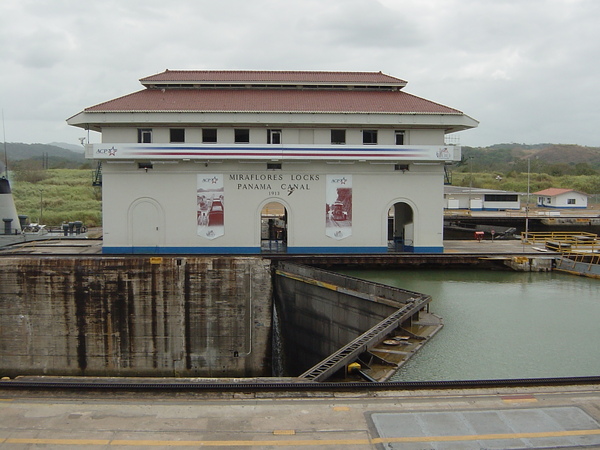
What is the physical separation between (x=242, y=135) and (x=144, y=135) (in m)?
4.90

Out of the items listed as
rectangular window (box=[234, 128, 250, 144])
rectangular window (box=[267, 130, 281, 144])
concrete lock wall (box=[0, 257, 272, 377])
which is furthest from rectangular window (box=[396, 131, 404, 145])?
concrete lock wall (box=[0, 257, 272, 377])

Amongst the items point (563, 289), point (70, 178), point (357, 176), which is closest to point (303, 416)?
point (563, 289)

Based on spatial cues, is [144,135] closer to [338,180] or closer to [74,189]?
[338,180]

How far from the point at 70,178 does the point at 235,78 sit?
242ft

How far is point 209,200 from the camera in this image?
27.5m

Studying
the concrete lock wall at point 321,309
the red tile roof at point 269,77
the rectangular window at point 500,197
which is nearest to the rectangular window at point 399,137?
the red tile roof at point 269,77

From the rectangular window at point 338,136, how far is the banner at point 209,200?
6004 mm

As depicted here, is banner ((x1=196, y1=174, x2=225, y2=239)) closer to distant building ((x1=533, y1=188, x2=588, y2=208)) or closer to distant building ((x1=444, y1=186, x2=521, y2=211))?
distant building ((x1=444, y1=186, x2=521, y2=211))

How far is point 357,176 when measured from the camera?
28.1m

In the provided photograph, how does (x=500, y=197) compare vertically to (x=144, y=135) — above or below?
below

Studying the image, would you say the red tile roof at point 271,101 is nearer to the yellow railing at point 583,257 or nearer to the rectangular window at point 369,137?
the rectangular window at point 369,137

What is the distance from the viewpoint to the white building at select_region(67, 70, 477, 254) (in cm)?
2711

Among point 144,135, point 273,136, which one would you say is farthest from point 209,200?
point 144,135

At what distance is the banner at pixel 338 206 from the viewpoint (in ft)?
91.6
